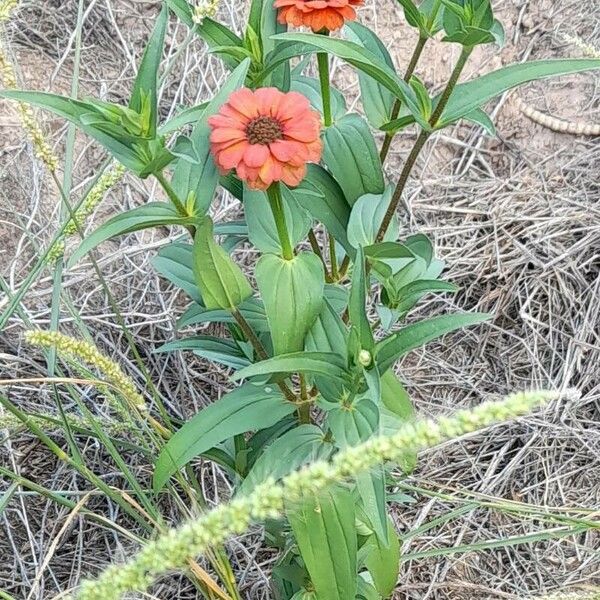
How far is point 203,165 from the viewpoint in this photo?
2.79 feet

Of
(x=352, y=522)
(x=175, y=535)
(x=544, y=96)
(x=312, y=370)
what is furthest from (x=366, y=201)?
(x=544, y=96)

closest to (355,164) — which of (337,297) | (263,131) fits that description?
(337,297)

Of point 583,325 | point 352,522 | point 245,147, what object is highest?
point 245,147

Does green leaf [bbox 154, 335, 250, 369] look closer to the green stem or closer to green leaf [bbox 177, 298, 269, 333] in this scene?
green leaf [bbox 177, 298, 269, 333]

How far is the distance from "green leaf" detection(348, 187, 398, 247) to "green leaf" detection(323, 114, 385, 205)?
2 cm

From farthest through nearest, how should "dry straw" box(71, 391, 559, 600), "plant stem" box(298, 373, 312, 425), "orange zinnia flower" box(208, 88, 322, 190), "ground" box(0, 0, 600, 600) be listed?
1. "ground" box(0, 0, 600, 600)
2. "plant stem" box(298, 373, 312, 425)
3. "orange zinnia flower" box(208, 88, 322, 190)
4. "dry straw" box(71, 391, 559, 600)

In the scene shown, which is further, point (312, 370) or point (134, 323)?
point (134, 323)

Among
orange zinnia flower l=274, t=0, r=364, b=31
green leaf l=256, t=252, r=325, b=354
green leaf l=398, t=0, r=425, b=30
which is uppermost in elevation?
orange zinnia flower l=274, t=0, r=364, b=31

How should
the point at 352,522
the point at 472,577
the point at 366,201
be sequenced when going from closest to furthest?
the point at 352,522 → the point at 366,201 → the point at 472,577

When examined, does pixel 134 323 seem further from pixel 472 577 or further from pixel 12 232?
pixel 472 577

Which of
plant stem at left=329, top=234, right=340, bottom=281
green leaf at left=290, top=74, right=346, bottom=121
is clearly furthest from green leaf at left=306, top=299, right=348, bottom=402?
green leaf at left=290, top=74, right=346, bottom=121

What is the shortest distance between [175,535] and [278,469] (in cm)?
43

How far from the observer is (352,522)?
886 mm

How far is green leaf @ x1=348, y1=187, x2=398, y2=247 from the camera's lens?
3.15ft
